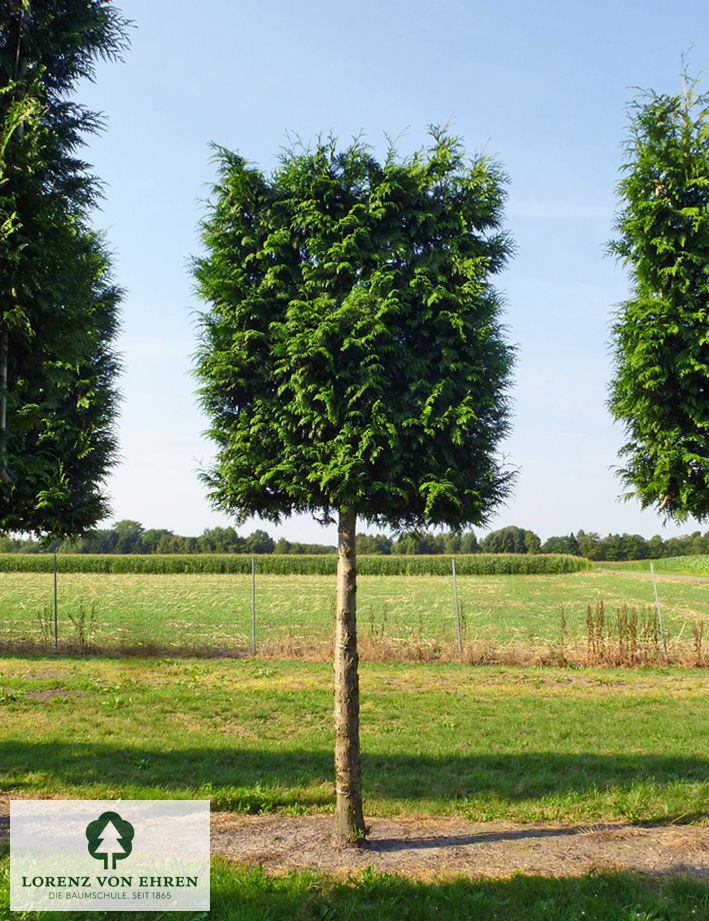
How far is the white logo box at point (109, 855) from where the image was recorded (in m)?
3.96

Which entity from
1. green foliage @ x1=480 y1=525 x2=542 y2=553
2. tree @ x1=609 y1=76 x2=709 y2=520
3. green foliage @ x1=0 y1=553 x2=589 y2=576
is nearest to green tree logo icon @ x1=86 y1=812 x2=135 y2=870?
tree @ x1=609 y1=76 x2=709 y2=520

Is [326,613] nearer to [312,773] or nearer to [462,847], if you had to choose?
[312,773]

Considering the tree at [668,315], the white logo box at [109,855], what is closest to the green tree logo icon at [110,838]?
the white logo box at [109,855]

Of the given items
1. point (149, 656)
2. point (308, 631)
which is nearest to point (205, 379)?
point (149, 656)

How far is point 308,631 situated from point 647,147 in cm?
1342

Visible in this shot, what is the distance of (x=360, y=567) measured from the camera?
44031 millimetres

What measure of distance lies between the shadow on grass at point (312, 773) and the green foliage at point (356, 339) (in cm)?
257

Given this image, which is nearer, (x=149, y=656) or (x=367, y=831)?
(x=367, y=831)

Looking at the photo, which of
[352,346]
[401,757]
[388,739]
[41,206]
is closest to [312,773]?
[401,757]

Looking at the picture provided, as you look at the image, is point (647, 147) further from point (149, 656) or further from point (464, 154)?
point (149, 656)

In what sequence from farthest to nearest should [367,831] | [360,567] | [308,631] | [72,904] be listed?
[360,567] < [308,631] < [367,831] < [72,904]

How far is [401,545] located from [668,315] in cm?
7963

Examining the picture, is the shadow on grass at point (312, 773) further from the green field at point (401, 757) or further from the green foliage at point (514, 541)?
the green foliage at point (514, 541)

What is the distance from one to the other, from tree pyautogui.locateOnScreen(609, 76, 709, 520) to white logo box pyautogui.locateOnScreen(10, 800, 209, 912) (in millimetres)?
7331
